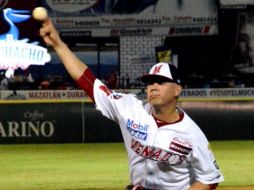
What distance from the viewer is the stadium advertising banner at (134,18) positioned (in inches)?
1021

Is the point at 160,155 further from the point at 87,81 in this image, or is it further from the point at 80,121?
the point at 80,121

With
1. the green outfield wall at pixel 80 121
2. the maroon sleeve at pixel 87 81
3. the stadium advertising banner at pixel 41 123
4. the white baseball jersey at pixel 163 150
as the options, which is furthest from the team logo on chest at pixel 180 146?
the stadium advertising banner at pixel 41 123

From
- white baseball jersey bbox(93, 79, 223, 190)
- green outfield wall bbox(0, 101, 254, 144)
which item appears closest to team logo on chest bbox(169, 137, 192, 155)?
white baseball jersey bbox(93, 79, 223, 190)

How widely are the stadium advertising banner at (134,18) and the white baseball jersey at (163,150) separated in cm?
2150

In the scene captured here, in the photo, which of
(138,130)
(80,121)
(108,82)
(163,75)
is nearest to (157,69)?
(163,75)

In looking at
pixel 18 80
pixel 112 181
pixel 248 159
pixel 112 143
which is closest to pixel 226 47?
pixel 18 80

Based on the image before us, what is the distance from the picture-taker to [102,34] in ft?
85.9

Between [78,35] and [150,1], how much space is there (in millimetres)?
2826

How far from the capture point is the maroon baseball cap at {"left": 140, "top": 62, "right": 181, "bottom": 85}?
4406mm

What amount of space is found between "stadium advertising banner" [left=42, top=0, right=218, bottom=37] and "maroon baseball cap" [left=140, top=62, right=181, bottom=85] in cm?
2157

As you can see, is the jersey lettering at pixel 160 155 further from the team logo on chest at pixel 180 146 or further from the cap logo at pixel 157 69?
the cap logo at pixel 157 69

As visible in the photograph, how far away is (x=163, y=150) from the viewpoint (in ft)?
14.6

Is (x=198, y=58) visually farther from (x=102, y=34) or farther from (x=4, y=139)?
(x=4, y=139)

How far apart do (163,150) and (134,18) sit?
22.0m
